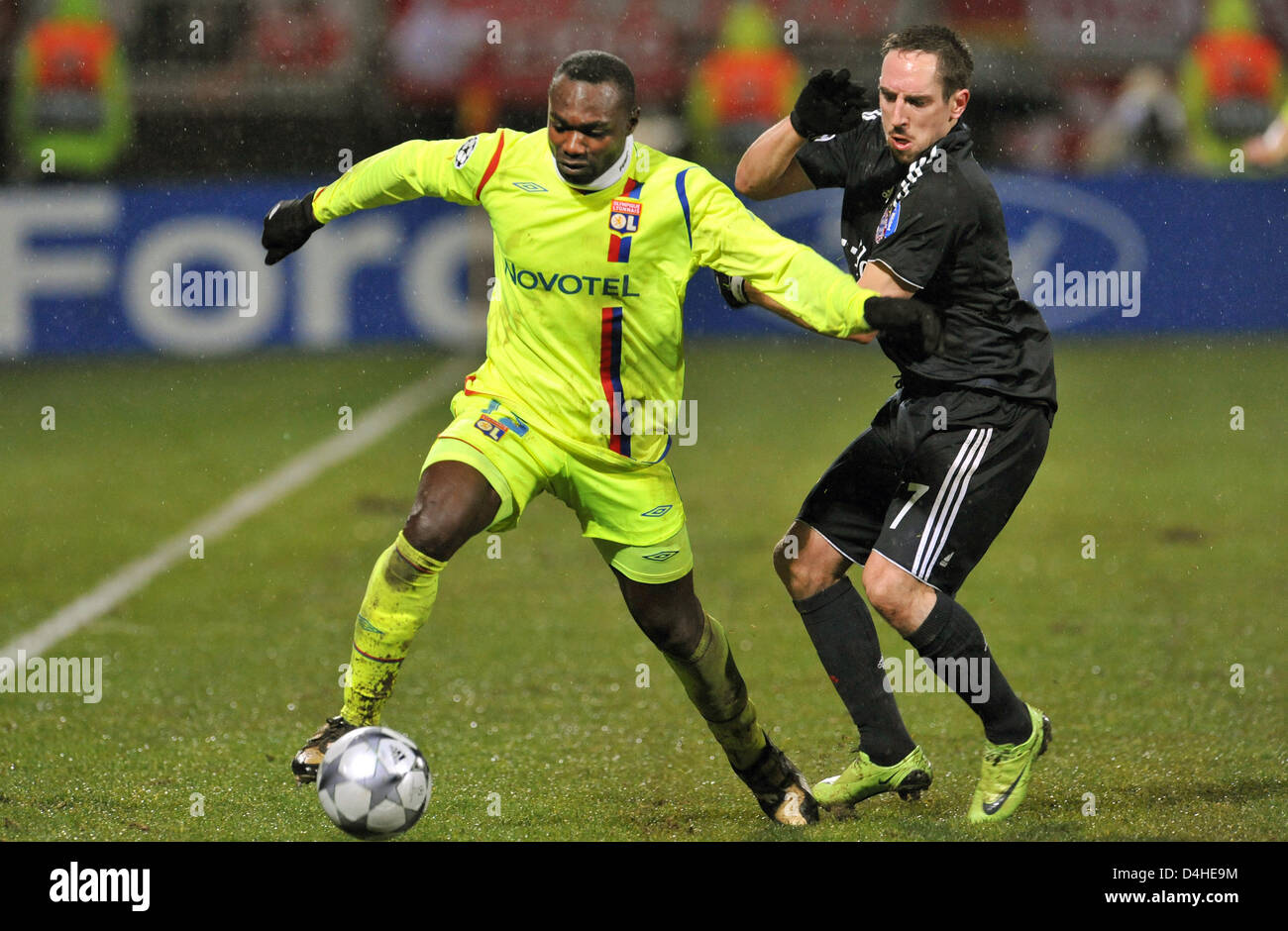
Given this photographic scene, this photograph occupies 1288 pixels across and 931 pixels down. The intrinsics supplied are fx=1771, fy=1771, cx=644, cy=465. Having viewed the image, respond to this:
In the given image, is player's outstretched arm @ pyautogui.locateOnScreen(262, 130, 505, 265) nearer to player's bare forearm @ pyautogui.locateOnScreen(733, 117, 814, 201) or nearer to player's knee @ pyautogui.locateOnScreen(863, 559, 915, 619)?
player's bare forearm @ pyautogui.locateOnScreen(733, 117, 814, 201)

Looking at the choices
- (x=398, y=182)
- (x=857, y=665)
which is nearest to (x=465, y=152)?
(x=398, y=182)

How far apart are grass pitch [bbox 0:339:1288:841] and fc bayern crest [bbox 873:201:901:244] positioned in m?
1.70

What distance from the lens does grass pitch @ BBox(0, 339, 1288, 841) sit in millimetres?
5355

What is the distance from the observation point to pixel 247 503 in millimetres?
10102

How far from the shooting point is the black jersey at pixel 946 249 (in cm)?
480

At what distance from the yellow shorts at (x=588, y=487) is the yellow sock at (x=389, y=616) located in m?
0.24

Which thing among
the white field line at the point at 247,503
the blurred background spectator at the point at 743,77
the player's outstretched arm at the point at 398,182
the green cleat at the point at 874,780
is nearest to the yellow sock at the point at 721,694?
the green cleat at the point at 874,780

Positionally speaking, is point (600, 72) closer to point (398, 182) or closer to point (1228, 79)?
point (398, 182)

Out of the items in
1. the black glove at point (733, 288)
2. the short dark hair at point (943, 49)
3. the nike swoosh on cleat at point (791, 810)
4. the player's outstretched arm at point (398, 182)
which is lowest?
the nike swoosh on cleat at point (791, 810)

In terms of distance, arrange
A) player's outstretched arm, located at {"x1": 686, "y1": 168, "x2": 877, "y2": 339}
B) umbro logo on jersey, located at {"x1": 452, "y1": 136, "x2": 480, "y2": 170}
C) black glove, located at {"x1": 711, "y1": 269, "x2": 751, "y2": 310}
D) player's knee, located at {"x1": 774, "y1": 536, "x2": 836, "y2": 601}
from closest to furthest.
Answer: player's outstretched arm, located at {"x1": 686, "y1": 168, "x2": 877, "y2": 339}
black glove, located at {"x1": 711, "y1": 269, "x2": 751, "y2": 310}
umbro logo on jersey, located at {"x1": 452, "y1": 136, "x2": 480, "y2": 170}
player's knee, located at {"x1": 774, "y1": 536, "x2": 836, "y2": 601}

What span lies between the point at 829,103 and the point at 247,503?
6.03m

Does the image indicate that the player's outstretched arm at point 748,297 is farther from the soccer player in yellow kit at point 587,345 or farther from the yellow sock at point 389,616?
the yellow sock at point 389,616

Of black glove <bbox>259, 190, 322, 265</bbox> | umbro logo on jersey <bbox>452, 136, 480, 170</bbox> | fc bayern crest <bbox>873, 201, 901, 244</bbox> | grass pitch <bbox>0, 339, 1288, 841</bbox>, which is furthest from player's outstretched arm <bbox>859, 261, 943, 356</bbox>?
black glove <bbox>259, 190, 322, 265</bbox>

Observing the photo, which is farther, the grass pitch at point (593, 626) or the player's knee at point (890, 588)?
the grass pitch at point (593, 626)
